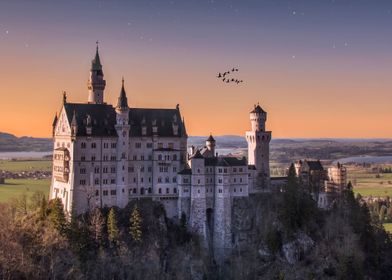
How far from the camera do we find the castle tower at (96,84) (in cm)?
10200

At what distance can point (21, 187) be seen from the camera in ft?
458

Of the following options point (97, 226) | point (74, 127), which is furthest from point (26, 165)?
point (97, 226)

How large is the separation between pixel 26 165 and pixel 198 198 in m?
113

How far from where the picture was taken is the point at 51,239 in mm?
79938

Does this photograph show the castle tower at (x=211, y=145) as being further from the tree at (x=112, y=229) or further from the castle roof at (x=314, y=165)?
the tree at (x=112, y=229)

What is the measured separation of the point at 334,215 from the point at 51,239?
5708 cm

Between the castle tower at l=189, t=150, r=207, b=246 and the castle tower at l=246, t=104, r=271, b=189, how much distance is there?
14.3 meters

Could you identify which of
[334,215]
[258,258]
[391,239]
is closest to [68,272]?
[258,258]

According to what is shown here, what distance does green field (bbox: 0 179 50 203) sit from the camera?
12466 centimetres

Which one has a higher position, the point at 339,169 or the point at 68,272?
the point at 339,169

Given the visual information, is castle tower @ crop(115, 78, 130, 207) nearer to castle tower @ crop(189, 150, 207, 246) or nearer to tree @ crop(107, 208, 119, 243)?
tree @ crop(107, 208, 119, 243)

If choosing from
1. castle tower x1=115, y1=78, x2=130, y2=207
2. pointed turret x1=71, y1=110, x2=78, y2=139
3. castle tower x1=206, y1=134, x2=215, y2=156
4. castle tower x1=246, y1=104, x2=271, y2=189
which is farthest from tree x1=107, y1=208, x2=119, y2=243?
castle tower x1=246, y1=104, x2=271, y2=189

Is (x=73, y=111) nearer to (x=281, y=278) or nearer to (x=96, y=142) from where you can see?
(x=96, y=142)

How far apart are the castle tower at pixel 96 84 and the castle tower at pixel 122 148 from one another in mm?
9389
